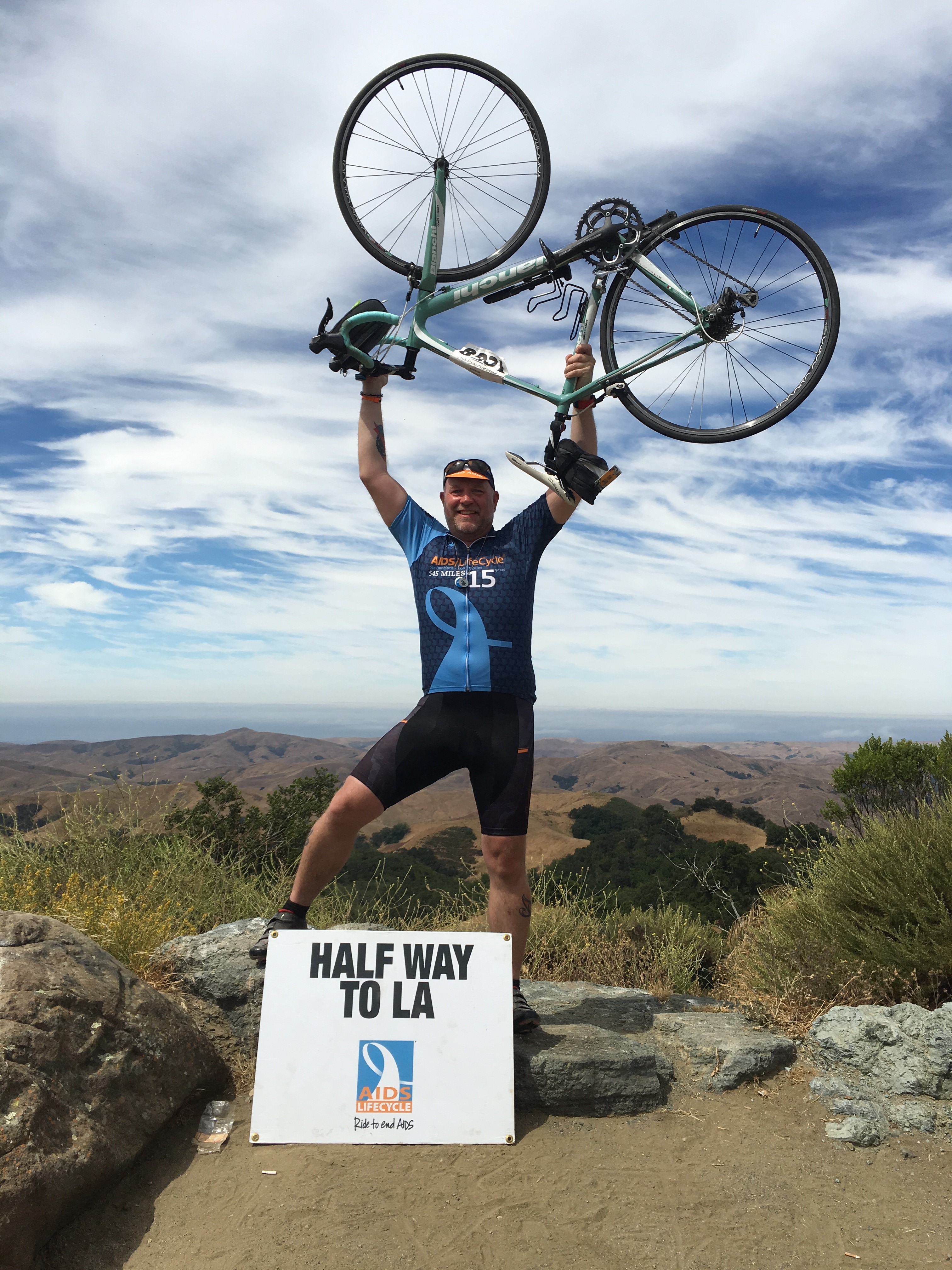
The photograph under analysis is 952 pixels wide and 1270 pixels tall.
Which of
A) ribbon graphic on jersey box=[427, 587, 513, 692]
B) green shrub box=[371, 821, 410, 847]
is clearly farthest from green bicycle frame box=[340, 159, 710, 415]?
green shrub box=[371, 821, 410, 847]

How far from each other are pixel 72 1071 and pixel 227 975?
1029mm

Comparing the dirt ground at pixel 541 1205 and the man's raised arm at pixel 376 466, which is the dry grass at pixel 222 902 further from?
the man's raised arm at pixel 376 466

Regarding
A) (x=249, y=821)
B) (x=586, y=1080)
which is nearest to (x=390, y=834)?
(x=249, y=821)

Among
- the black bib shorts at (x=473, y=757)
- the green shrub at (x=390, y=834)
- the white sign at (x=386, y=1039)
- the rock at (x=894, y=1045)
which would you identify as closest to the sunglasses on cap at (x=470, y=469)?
the black bib shorts at (x=473, y=757)

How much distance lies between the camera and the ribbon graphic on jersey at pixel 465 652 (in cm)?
400

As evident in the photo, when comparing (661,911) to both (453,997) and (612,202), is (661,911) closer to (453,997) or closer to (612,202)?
(453,997)

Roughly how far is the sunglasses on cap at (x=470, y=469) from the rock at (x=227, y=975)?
275 centimetres

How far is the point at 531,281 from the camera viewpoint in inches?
182

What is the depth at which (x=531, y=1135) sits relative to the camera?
3537 millimetres

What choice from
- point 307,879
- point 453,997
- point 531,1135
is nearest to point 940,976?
point 531,1135

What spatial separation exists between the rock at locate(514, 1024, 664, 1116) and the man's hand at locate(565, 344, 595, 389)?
3.43 meters

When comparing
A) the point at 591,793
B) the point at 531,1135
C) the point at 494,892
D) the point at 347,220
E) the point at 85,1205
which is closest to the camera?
the point at 85,1205

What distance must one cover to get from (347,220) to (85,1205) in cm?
512

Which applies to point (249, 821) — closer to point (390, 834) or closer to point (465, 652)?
point (465, 652)
